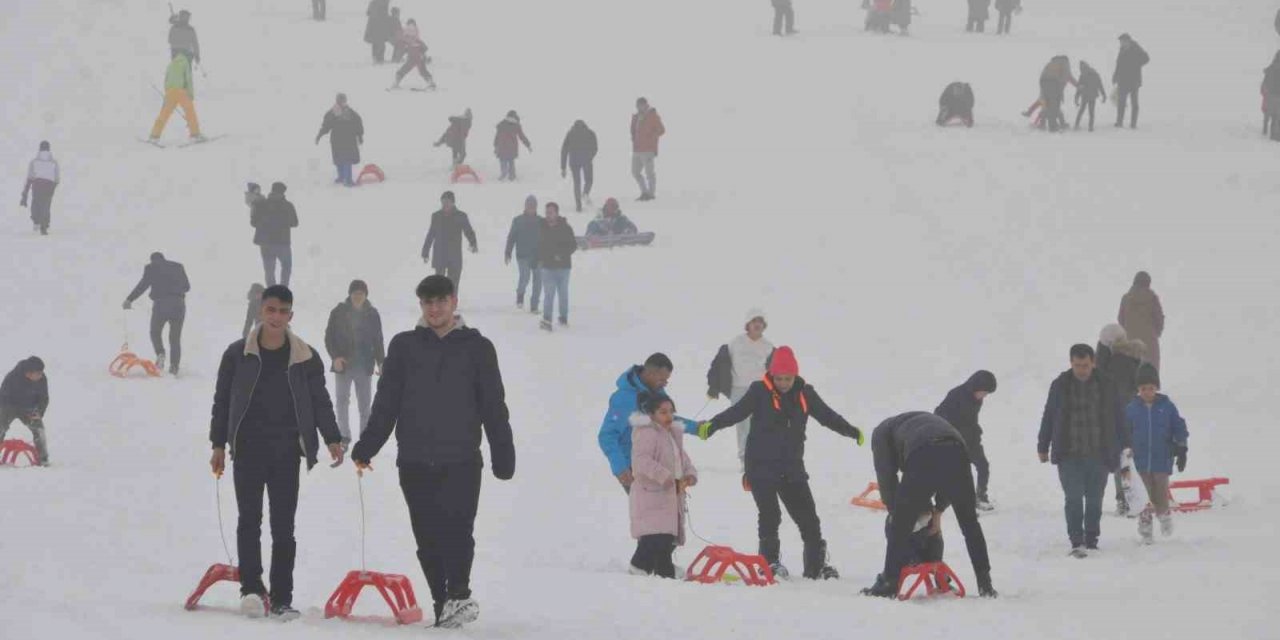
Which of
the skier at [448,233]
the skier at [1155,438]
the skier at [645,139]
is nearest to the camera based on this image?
the skier at [1155,438]

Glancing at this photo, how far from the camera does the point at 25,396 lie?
1568 cm

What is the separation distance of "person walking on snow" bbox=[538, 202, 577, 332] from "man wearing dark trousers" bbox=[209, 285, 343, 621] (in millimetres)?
13385

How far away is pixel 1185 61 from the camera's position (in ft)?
137

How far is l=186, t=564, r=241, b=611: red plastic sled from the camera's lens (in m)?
8.70

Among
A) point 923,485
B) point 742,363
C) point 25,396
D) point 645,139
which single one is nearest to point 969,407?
point 742,363

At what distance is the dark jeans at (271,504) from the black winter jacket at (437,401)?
418 mm

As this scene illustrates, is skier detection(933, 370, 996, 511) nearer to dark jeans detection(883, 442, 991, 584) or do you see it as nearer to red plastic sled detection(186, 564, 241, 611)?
dark jeans detection(883, 442, 991, 584)

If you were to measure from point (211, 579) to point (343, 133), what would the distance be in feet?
69.9

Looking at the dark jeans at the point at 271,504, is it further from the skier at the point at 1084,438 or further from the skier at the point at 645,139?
the skier at the point at 645,139

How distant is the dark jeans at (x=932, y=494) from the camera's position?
10.0 metres

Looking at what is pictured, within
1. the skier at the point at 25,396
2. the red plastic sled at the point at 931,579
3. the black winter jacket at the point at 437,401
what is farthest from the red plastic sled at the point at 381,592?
the skier at the point at 25,396

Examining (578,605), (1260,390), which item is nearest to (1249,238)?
(1260,390)

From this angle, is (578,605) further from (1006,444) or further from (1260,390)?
(1260,390)

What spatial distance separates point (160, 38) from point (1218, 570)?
1339 inches
